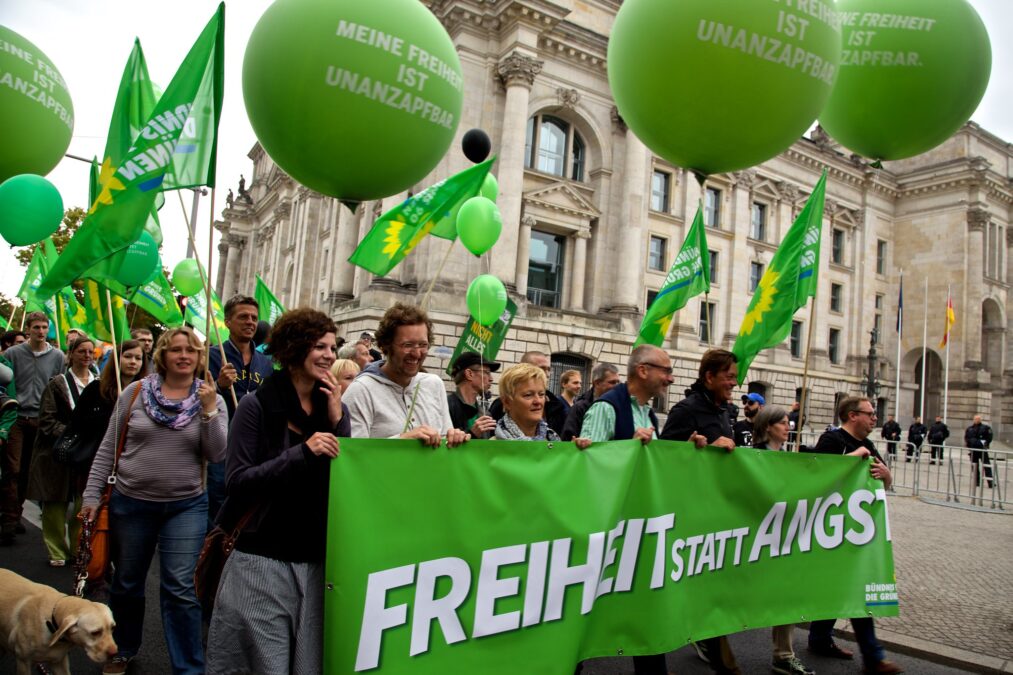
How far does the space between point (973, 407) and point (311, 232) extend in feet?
130

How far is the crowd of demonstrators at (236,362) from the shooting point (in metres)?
4.77

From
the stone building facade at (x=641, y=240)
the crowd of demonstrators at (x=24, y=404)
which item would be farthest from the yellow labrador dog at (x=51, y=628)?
the stone building facade at (x=641, y=240)

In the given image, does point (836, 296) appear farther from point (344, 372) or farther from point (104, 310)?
point (104, 310)

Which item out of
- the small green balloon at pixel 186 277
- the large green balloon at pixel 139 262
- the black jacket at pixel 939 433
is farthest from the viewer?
the black jacket at pixel 939 433

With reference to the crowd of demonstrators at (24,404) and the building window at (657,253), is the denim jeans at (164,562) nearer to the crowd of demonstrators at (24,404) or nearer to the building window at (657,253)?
the crowd of demonstrators at (24,404)

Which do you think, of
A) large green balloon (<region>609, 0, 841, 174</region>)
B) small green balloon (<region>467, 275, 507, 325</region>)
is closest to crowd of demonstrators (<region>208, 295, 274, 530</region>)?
large green balloon (<region>609, 0, 841, 174</region>)

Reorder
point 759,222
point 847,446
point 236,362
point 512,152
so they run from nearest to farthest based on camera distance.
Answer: point 847,446 → point 236,362 → point 512,152 → point 759,222

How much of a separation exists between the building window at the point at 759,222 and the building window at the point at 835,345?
774 centimetres

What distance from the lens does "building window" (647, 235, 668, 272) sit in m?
32.8

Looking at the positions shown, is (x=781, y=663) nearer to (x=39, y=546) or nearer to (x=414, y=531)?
(x=414, y=531)

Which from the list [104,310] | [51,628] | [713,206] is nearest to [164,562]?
[51,628]

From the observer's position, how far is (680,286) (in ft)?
22.8

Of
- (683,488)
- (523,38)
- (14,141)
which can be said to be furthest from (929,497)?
(523,38)

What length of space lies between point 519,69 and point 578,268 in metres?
8.22
